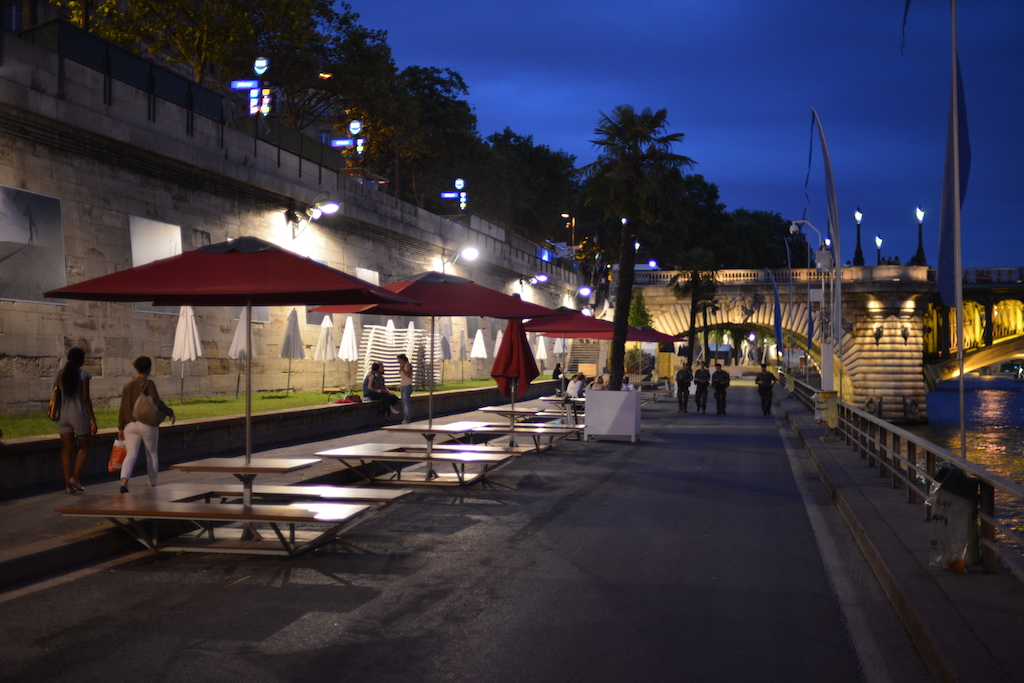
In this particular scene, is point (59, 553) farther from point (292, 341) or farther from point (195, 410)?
point (292, 341)

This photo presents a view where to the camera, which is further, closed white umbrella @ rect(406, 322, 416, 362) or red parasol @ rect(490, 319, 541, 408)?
closed white umbrella @ rect(406, 322, 416, 362)

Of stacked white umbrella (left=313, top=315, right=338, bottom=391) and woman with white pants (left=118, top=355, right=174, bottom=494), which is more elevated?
stacked white umbrella (left=313, top=315, right=338, bottom=391)

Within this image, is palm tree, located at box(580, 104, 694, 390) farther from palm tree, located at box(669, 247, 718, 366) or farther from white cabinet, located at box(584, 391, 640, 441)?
palm tree, located at box(669, 247, 718, 366)

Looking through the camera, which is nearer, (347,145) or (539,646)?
(539,646)

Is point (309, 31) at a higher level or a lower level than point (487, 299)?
higher

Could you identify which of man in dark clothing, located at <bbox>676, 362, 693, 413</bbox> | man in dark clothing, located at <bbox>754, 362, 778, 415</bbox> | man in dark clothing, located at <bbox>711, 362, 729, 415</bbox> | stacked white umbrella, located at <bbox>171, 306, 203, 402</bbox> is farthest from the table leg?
man in dark clothing, located at <bbox>754, 362, 778, 415</bbox>

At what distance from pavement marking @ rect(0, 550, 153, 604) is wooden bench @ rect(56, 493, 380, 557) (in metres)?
0.15

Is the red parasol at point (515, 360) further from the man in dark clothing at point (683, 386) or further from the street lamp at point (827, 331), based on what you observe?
the man in dark clothing at point (683, 386)

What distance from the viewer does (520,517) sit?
10039 millimetres

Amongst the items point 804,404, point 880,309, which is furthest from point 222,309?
point 880,309

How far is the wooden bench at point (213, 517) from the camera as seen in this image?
7.53 m

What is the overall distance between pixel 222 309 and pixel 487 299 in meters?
10.00

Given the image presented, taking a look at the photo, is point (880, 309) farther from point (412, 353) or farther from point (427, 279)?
point (427, 279)

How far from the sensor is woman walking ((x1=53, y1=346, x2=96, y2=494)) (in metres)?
10.3
